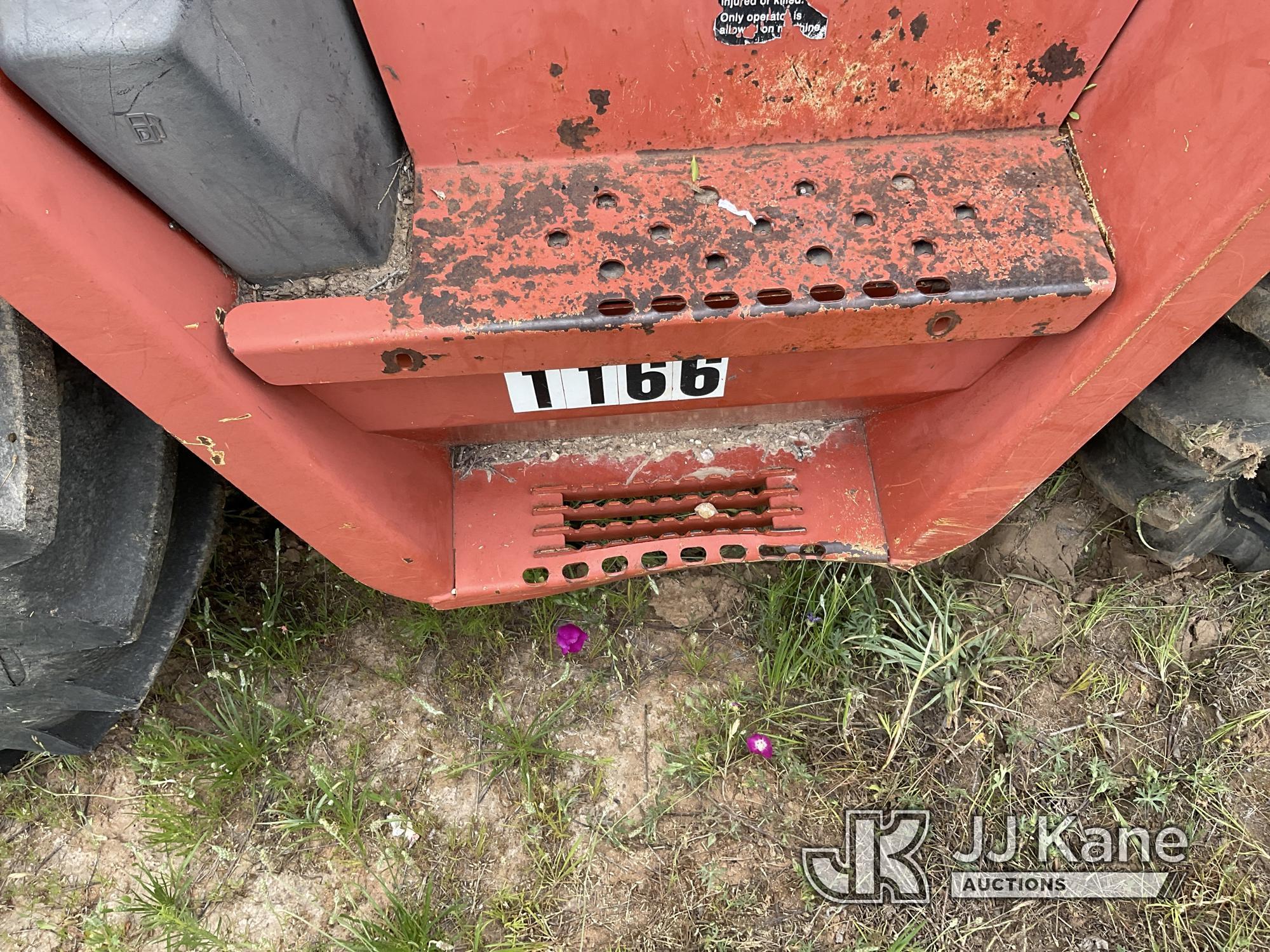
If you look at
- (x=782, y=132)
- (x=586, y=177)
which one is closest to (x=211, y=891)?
(x=586, y=177)

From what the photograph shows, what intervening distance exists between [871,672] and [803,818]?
311 millimetres

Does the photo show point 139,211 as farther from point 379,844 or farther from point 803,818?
point 803,818

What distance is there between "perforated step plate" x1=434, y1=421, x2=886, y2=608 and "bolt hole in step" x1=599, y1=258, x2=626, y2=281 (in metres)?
0.47

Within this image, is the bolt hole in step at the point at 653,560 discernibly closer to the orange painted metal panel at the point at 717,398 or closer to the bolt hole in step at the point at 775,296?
the orange painted metal panel at the point at 717,398

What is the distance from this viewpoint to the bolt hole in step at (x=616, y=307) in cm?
89

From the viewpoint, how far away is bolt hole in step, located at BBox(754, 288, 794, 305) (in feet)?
2.94

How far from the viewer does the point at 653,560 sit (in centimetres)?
134

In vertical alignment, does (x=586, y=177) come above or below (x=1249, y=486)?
above

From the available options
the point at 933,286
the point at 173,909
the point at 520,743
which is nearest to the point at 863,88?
the point at 933,286

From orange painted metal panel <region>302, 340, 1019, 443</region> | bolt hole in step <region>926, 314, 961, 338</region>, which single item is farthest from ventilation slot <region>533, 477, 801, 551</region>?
bolt hole in step <region>926, 314, 961, 338</region>

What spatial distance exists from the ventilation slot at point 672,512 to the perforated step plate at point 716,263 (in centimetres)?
41

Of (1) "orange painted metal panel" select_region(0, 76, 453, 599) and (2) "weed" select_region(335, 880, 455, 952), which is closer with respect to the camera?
(1) "orange painted metal panel" select_region(0, 76, 453, 599)

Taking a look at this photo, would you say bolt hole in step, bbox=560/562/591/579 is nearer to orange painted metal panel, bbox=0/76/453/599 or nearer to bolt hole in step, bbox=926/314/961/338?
orange painted metal panel, bbox=0/76/453/599

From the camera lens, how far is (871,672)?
161 centimetres
